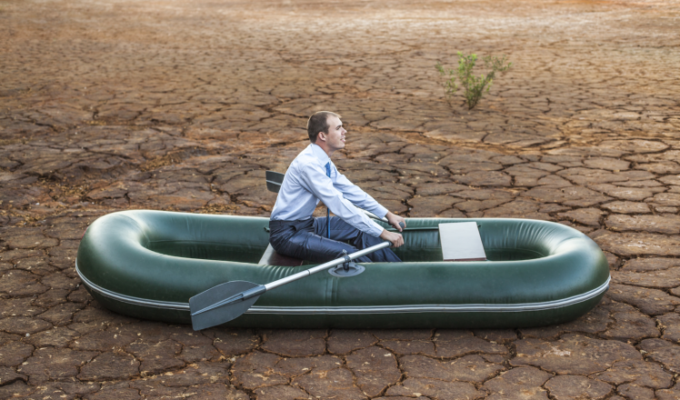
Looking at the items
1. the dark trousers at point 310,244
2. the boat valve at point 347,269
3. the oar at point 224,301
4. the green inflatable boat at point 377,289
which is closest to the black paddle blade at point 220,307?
the oar at point 224,301

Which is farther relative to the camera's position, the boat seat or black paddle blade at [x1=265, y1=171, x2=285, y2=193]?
black paddle blade at [x1=265, y1=171, x2=285, y2=193]

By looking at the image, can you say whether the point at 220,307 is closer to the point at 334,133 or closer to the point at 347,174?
the point at 334,133

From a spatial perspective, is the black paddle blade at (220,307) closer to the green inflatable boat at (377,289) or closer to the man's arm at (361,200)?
the green inflatable boat at (377,289)

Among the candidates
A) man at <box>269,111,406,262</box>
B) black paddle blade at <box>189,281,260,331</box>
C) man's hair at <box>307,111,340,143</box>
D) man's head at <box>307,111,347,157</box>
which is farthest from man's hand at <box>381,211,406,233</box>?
black paddle blade at <box>189,281,260,331</box>

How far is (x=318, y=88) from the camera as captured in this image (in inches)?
361

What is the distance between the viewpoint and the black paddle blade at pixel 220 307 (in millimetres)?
2805

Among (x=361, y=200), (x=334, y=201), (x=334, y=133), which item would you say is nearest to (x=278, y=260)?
(x=334, y=201)

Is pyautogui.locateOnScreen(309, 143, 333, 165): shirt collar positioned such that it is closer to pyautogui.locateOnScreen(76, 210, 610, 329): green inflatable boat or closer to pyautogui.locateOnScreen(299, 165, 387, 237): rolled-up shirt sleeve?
pyautogui.locateOnScreen(299, 165, 387, 237): rolled-up shirt sleeve

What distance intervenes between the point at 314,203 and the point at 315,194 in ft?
0.50

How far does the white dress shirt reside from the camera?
325cm

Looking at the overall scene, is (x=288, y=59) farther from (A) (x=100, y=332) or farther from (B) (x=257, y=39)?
(A) (x=100, y=332)

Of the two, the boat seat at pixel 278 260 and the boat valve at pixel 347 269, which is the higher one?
the boat valve at pixel 347 269

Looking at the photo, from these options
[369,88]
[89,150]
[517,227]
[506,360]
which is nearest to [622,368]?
[506,360]

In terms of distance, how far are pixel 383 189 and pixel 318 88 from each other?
4316 millimetres
